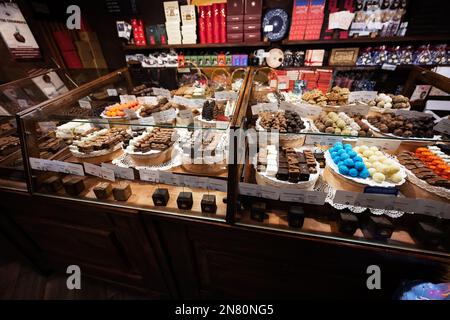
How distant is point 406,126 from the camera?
167cm

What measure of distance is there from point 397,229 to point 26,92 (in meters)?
3.32

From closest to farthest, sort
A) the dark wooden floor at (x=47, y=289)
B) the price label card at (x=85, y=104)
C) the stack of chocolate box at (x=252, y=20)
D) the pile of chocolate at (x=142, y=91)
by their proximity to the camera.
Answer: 1. the price label card at (x=85, y=104)
2. the dark wooden floor at (x=47, y=289)
3. the pile of chocolate at (x=142, y=91)
4. the stack of chocolate box at (x=252, y=20)

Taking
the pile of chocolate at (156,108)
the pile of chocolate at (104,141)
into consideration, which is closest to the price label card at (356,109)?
the pile of chocolate at (156,108)

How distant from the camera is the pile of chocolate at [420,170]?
4.08 feet

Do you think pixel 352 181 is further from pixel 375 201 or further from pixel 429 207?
pixel 429 207

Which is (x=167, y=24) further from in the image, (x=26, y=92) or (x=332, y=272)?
(x=332, y=272)

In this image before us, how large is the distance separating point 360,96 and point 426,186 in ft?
3.78

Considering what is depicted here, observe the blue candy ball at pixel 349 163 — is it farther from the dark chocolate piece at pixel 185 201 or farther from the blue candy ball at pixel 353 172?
the dark chocolate piece at pixel 185 201

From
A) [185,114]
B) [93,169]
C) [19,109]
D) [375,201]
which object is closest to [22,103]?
[19,109]

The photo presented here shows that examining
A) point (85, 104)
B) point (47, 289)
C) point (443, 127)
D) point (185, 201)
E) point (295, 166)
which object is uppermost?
point (85, 104)

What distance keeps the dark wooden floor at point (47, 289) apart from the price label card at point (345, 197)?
2.23m

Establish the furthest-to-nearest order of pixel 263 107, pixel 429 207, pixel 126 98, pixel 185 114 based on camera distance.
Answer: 1. pixel 126 98
2. pixel 263 107
3. pixel 185 114
4. pixel 429 207
